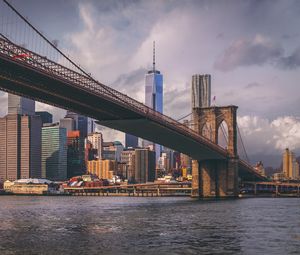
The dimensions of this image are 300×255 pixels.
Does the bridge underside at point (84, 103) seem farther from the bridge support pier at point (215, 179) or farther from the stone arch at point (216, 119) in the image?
the stone arch at point (216, 119)

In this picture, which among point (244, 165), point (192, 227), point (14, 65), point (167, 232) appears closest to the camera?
point (167, 232)

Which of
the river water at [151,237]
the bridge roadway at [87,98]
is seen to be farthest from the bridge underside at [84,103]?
the river water at [151,237]

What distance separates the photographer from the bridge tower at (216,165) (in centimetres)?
12031

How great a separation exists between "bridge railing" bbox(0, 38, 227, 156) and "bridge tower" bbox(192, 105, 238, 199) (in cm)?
1910

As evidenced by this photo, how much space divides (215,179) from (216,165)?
116 inches

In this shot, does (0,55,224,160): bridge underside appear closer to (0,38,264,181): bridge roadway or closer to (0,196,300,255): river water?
(0,38,264,181): bridge roadway

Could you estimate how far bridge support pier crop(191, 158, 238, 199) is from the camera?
120 meters

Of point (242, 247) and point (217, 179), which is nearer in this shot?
point (242, 247)

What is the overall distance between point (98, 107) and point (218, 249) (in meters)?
→ 49.0

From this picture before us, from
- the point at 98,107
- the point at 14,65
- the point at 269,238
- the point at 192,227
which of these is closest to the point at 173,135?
the point at 98,107

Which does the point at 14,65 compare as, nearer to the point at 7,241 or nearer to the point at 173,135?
the point at 7,241

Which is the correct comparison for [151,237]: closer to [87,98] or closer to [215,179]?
[87,98]

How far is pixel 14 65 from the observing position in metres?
54.8

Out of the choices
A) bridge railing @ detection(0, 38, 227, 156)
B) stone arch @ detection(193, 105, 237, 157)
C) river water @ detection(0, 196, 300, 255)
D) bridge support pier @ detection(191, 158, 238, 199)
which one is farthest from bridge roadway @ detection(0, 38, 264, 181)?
river water @ detection(0, 196, 300, 255)
